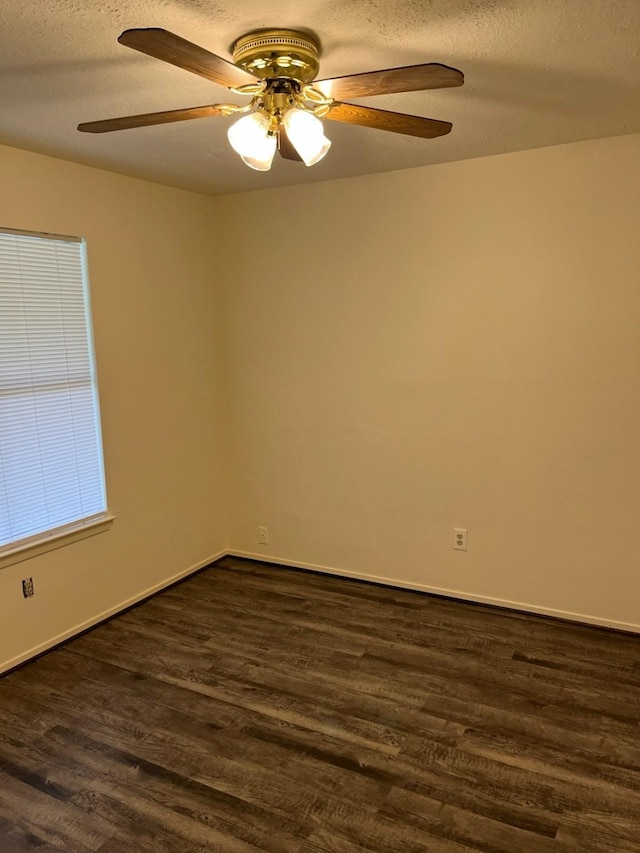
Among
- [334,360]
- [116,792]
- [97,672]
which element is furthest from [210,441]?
[116,792]

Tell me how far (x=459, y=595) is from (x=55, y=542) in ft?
7.62

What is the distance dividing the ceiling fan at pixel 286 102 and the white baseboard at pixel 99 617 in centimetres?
250

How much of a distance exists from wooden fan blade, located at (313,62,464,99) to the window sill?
8.19 ft

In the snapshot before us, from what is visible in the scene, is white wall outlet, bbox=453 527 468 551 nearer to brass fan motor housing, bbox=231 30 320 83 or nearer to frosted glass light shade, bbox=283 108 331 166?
frosted glass light shade, bbox=283 108 331 166

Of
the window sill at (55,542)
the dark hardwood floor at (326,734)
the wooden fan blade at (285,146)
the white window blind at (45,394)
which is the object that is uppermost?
the wooden fan blade at (285,146)

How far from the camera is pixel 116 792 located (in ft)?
7.14

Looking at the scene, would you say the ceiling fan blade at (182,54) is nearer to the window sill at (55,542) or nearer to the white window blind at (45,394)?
the white window blind at (45,394)

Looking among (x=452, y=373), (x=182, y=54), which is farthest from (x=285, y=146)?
(x=452, y=373)

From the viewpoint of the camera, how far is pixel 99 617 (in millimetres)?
3436

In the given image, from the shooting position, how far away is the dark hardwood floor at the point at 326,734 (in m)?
2.00

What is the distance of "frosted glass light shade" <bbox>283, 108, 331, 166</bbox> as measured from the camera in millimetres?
1688

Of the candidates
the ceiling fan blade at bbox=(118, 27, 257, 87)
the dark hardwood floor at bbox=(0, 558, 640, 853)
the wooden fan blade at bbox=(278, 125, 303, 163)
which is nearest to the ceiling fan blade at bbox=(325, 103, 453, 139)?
the wooden fan blade at bbox=(278, 125, 303, 163)

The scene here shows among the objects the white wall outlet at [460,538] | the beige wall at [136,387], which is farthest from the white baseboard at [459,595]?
the beige wall at [136,387]

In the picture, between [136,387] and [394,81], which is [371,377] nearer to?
[136,387]
